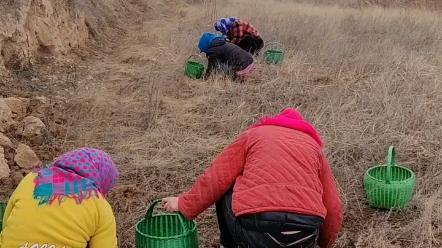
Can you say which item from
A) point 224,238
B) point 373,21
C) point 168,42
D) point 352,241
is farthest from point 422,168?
point 373,21

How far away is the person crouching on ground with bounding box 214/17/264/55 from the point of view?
6.98m

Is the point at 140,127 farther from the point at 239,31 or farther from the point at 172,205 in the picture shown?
the point at 239,31

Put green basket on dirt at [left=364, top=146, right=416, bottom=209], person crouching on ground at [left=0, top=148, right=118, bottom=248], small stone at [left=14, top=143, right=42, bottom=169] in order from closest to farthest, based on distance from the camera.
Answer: person crouching on ground at [left=0, top=148, right=118, bottom=248], green basket on dirt at [left=364, top=146, right=416, bottom=209], small stone at [left=14, top=143, right=42, bottom=169]

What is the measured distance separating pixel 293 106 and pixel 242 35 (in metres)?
2.13

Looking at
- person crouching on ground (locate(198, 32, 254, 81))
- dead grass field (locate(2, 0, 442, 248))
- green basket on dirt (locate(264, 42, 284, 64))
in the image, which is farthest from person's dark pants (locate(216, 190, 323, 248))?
green basket on dirt (locate(264, 42, 284, 64))

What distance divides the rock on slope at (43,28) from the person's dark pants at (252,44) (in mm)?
2087

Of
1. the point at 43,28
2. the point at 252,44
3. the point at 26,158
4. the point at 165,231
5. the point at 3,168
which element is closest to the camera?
the point at 165,231

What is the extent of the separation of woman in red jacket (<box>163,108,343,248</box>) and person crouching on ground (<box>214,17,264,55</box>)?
442 cm

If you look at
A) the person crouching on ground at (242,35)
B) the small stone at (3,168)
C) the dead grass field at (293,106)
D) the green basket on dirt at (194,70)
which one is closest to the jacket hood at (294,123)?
the dead grass field at (293,106)

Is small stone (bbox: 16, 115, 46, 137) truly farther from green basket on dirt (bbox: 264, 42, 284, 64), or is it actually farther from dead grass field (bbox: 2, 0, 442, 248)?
green basket on dirt (bbox: 264, 42, 284, 64)

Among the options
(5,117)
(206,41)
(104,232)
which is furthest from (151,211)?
(206,41)

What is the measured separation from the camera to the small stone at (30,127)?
4.40m

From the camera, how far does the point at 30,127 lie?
174 inches

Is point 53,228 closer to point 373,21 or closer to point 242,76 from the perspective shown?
point 242,76
